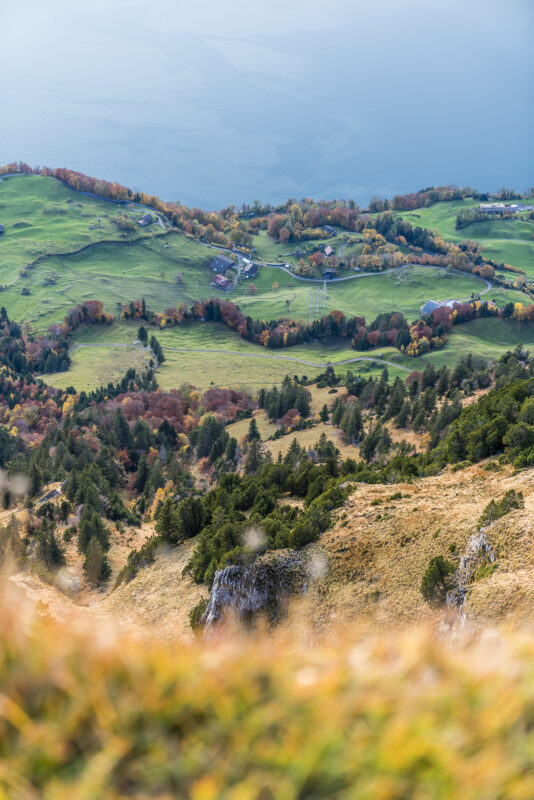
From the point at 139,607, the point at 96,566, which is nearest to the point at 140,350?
the point at 96,566

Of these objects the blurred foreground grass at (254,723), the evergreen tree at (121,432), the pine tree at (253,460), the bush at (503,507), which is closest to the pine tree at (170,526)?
the bush at (503,507)

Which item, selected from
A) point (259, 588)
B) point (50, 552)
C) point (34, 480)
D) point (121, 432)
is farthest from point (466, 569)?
point (121, 432)

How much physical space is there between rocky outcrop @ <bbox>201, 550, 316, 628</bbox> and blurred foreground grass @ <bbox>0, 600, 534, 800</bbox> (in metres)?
22.6

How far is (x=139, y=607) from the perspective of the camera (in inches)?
1262

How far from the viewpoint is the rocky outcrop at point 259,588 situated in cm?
2430

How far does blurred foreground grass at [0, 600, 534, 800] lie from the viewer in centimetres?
239

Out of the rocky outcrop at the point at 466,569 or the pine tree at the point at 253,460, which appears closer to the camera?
the rocky outcrop at the point at 466,569

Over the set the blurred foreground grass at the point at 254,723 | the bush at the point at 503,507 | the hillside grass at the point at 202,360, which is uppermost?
the blurred foreground grass at the point at 254,723

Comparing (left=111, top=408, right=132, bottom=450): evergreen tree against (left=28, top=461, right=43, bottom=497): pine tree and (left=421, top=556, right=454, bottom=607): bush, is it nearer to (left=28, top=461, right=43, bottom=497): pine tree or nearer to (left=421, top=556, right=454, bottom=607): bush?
(left=28, top=461, right=43, bottom=497): pine tree

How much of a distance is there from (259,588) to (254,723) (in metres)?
23.5

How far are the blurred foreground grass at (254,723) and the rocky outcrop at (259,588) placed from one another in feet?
74.0

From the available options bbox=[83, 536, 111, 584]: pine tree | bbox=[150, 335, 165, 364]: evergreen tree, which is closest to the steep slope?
bbox=[83, 536, 111, 584]: pine tree

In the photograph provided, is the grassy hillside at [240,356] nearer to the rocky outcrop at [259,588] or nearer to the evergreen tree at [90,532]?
the evergreen tree at [90,532]

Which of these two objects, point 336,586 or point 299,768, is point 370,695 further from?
point 336,586
